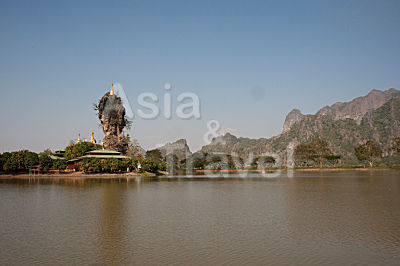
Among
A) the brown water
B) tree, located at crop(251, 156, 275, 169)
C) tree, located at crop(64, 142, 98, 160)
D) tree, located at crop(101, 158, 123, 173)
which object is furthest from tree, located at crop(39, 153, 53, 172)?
tree, located at crop(251, 156, 275, 169)

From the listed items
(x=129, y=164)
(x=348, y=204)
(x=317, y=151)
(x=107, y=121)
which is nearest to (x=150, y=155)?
(x=107, y=121)

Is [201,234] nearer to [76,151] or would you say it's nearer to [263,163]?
[76,151]

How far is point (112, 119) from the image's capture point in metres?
103

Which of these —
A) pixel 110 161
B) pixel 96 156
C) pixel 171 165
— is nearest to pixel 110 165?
pixel 110 161

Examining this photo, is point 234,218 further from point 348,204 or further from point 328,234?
point 348,204

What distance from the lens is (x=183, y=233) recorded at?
48.8ft

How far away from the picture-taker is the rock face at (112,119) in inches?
4046

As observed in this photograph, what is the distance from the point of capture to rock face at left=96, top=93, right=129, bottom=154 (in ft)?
337

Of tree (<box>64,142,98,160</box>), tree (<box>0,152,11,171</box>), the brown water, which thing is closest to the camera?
the brown water

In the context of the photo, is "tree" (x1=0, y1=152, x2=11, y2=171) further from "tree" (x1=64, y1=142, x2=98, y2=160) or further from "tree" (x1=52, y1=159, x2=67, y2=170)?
"tree" (x1=64, y1=142, x2=98, y2=160)

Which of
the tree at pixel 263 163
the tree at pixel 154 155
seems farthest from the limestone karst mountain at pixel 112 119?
the tree at pixel 263 163

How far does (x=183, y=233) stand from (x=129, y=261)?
14.3ft

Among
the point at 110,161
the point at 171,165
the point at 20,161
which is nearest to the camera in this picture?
the point at 20,161

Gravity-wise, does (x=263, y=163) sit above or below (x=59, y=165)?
below
